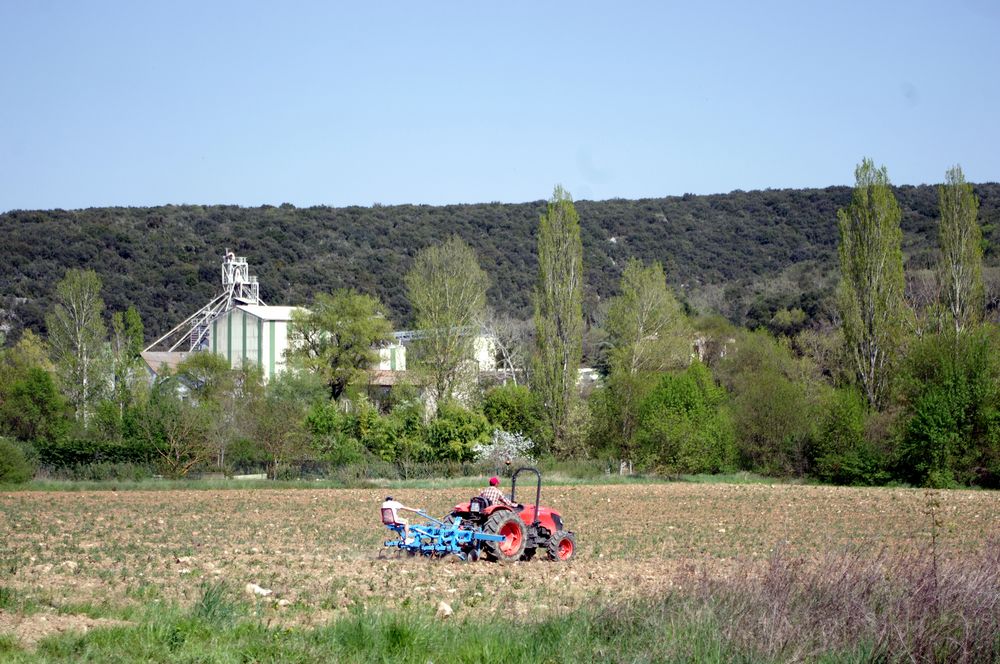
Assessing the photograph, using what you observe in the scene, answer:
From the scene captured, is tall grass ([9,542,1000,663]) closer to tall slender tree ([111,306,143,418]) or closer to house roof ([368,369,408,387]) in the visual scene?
tall slender tree ([111,306,143,418])

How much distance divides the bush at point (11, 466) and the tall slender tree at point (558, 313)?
70.2 ft

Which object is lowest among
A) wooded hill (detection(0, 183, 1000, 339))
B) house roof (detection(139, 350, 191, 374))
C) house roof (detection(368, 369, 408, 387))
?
house roof (detection(368, 369, 408, 387))

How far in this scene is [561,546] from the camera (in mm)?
17406

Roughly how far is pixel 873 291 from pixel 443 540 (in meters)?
33.7

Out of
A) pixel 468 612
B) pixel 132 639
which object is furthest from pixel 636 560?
pixel 132 639

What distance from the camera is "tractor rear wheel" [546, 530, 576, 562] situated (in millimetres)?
16875

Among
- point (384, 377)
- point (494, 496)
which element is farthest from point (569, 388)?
point (494, 496)

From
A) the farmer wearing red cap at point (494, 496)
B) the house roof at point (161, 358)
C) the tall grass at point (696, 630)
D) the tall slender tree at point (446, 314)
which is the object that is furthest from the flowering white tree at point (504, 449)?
the tall grass at point (696, 630)

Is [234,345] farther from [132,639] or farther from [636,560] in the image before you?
[132,639]

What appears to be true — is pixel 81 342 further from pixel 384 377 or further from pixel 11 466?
pixel 11 466

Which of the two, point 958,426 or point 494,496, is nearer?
point 494,496

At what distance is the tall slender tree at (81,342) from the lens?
2158 inches

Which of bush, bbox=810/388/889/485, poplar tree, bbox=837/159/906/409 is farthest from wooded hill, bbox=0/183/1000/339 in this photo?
bush, bbox=810/388/889/485

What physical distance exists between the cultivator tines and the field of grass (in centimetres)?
26
